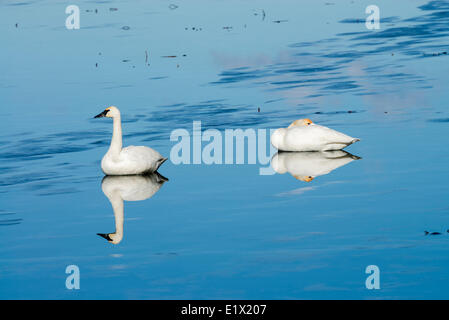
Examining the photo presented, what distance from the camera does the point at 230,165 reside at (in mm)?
17984

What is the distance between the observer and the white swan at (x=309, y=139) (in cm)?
1883

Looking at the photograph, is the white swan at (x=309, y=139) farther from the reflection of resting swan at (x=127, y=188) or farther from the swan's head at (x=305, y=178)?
the reflection of resting swan at (x=127, y=188)

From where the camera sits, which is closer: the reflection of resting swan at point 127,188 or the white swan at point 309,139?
the reflection of resting swan at point 127,188

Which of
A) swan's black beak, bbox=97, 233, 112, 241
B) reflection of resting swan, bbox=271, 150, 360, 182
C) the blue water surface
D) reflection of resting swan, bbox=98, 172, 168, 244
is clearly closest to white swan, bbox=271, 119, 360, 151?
reflection of resting swan, bbox=271, 150, 360, 182

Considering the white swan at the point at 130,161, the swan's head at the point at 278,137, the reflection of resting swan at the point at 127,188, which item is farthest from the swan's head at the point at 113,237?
the swan's head at the point at 278,137

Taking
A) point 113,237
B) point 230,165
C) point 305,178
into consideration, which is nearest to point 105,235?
point 113,237

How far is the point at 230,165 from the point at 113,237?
Result: 15.7 feet

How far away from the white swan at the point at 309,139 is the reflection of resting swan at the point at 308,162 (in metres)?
0.13

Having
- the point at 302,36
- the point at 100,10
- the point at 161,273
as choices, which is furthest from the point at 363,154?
the point at 100,10

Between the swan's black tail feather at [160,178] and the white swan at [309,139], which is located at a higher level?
the white swan at [309,139]

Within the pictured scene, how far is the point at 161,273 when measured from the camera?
38.5 feet

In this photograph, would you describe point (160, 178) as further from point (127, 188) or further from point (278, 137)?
point (278, 137)

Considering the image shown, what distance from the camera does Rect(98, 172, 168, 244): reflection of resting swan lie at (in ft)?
51.5

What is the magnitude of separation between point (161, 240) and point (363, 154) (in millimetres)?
6030
